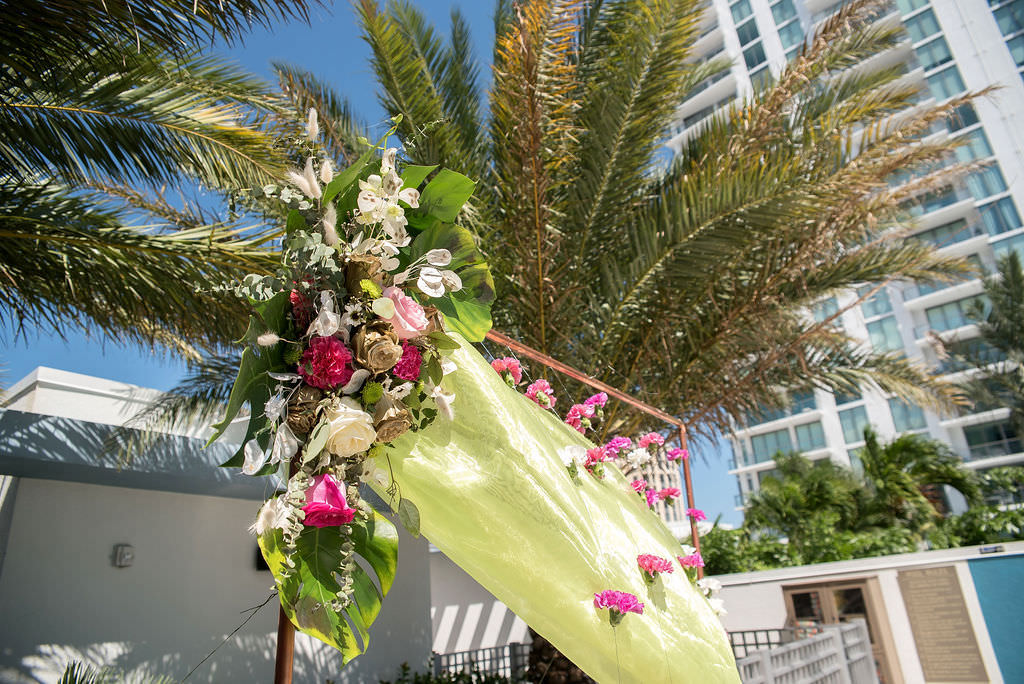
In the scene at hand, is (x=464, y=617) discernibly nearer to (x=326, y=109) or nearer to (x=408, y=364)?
(x=326, y=109)

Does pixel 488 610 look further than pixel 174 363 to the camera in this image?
Yes

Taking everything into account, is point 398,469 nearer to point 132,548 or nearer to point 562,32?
point 562,32

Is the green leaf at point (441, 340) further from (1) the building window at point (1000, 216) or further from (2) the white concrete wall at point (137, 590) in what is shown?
(1) the building window at point (1000, 216)

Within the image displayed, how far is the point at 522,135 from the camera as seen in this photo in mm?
A: 5152

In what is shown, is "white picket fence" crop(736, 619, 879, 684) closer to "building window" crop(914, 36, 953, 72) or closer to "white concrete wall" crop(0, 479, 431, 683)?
"white concrete wall" crop(0, 479, 431, 683)

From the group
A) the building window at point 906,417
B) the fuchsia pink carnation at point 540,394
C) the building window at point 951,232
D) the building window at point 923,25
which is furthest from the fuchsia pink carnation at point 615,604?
the building window at point 923,25

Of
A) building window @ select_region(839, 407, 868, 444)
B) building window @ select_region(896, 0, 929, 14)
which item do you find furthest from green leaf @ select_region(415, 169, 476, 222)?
building window @ select_region(896, 0, 929, 14)

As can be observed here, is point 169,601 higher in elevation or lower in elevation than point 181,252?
lower

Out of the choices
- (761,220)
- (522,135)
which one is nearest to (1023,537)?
(761,220)

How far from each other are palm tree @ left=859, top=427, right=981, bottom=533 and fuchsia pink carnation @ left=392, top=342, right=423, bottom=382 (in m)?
19.2

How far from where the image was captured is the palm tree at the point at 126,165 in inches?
140

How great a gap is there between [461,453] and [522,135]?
3985 millimetres

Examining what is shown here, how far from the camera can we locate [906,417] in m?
36.6

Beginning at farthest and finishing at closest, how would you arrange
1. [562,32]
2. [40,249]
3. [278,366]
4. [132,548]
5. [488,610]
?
[488,610], [132,548], [562,32], [40,249], [278,366]
